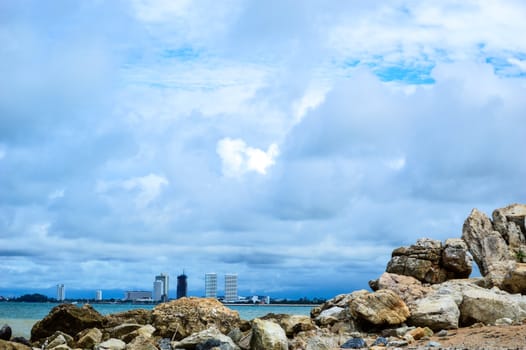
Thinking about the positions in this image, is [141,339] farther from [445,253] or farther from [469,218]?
[469,218]

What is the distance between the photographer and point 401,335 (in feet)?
71.6

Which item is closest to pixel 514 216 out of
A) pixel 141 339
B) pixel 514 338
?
pixel 514 338

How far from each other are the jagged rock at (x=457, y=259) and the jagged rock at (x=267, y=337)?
43.5ft

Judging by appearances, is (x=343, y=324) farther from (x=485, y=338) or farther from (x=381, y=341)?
(x=485, y=338)

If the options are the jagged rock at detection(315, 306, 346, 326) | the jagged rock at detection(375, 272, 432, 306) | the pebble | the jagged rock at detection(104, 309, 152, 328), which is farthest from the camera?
the jagged rock at detection(104, 309, 152, 328)

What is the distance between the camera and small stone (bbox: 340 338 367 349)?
69.0ft

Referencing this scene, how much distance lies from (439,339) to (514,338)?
2.40 m

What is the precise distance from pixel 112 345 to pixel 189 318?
309 centimetres

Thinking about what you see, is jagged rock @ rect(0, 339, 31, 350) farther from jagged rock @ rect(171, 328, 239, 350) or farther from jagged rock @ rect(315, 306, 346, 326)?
jagged rock @ rect(315, 306, 346, 326)

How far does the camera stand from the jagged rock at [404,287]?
25.3 metres

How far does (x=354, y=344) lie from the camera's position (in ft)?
69.4

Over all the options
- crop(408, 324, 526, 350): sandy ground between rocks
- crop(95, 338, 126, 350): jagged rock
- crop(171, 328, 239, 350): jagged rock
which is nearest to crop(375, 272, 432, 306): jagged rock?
crop(408, 324, 526, 350): sandy ground between rocks

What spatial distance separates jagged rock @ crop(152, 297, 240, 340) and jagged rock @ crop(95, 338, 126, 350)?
1.67 meters

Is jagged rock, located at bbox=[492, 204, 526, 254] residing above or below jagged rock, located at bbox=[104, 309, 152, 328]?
above
